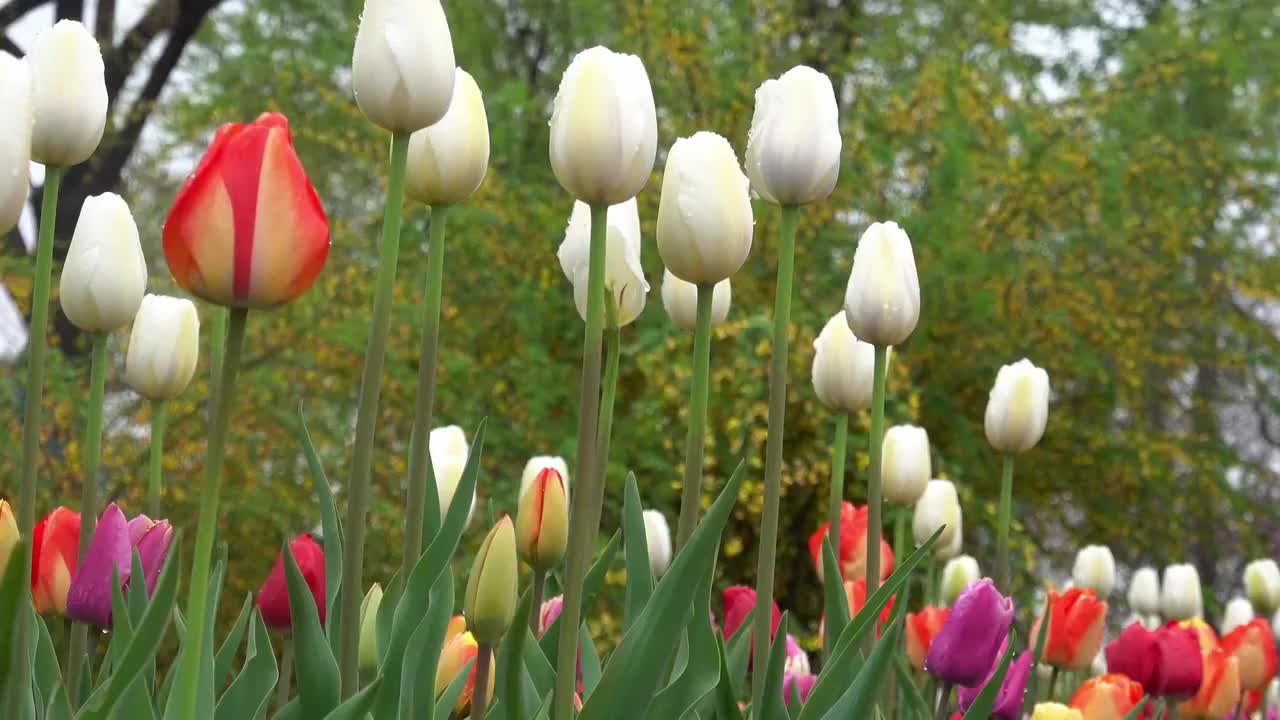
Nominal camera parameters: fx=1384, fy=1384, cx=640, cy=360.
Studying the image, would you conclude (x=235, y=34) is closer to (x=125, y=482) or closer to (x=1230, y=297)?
(x=125, y=482)

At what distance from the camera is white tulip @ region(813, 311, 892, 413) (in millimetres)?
1367

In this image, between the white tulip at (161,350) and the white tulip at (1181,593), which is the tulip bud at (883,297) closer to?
the white tulip at (161,350)

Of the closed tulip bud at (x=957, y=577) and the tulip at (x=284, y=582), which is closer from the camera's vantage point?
the tulip at (x=284, y=582)

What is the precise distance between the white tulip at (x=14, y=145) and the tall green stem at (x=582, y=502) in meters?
0.39

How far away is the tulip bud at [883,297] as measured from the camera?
1206mm

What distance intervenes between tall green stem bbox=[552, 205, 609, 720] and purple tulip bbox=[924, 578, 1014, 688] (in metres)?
0.60

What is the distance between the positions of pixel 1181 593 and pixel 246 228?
7.90 feet

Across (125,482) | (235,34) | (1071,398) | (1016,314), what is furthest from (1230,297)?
(235,34)

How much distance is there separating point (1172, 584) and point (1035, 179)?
291 cm

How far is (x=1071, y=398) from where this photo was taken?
5.98 m

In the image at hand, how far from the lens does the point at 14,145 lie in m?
0.93

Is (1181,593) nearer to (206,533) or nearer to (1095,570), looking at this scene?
(1095,570)

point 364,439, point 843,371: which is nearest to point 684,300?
point 843,371

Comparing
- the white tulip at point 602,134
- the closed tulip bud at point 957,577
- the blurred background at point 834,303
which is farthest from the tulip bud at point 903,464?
the blurred background at point 834,303
